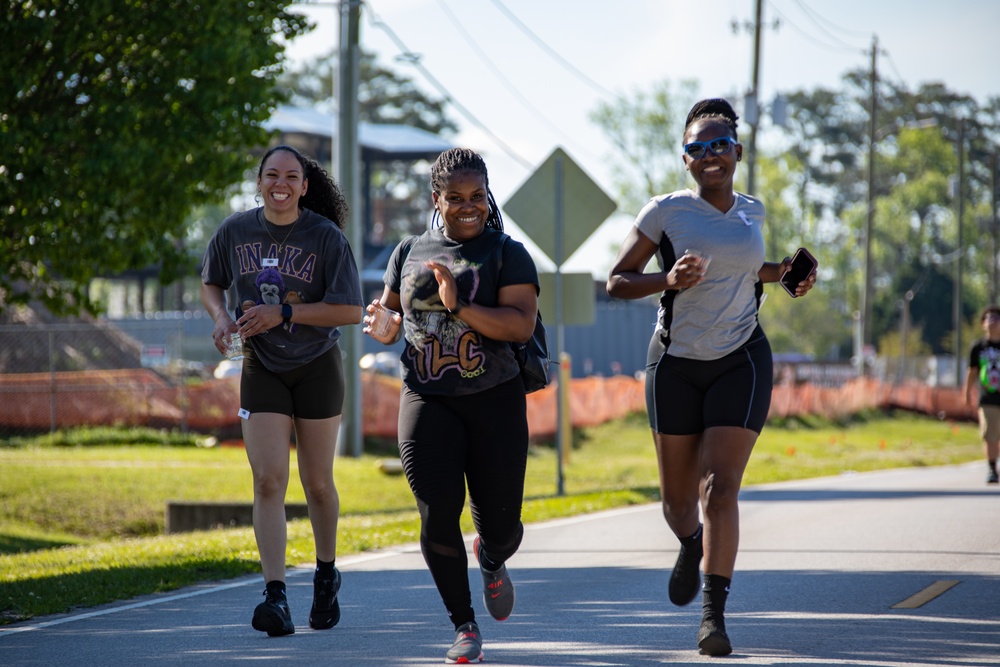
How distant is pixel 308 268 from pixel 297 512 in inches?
340

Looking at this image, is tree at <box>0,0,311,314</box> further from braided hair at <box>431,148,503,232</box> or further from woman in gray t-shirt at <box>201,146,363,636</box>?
braided hair at <box>431,148,503,232</box>

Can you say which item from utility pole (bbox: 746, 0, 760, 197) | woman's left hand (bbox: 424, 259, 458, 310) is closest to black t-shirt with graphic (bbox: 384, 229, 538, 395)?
woman's left hand (bbox: 424, 259, 458, 310)

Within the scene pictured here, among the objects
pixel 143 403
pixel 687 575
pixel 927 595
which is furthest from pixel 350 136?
pixel 687 575

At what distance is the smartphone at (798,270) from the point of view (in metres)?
5.62

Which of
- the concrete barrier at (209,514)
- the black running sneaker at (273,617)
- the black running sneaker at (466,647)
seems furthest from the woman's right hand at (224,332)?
the concrete barrier at (209,514)

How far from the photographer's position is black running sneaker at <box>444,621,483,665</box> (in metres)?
5.18

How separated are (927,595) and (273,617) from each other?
3431mm

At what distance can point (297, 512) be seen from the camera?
14.3 meters

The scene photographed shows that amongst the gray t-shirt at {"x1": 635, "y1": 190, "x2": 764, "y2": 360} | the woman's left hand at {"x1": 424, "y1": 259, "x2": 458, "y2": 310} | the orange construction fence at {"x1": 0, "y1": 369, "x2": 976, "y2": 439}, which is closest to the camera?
the woman's left hand at {"x1": 424, "y1": 259, "x2": 458, "y2": 310}

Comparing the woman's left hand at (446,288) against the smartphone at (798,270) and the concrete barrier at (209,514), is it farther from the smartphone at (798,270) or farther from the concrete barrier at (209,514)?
the concrete barrier at (209,514)

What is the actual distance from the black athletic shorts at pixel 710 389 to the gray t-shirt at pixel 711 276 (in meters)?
0.05

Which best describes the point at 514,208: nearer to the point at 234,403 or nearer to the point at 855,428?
the point at 234,403

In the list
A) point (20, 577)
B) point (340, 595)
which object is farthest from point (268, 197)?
point (20, 577)

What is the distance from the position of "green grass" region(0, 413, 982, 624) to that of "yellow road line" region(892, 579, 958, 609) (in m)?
4.08
